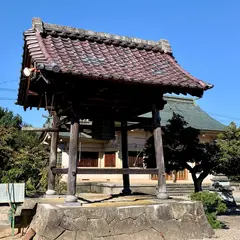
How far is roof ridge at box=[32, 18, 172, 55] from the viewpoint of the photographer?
786 centimetres

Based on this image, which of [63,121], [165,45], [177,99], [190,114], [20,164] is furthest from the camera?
[177,99]

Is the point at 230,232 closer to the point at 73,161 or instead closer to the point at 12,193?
the point at 73,161

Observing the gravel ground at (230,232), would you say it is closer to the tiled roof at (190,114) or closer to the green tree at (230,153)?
the green tree at (230,153)

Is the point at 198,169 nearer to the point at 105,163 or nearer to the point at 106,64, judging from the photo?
the point at 106,64

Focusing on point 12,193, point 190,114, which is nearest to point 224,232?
point 12,193

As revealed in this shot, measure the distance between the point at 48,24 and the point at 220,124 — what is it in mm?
22585

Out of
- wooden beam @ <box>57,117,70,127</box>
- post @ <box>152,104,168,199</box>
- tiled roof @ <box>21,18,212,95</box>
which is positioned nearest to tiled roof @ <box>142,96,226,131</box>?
tiled roof @ <box>21,18,212,95</box>

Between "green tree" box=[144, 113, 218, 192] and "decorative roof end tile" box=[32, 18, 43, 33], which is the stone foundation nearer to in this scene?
"green tree" box=[144, 113, 218, 192]

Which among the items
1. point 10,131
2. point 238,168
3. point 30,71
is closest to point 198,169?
point 238,168

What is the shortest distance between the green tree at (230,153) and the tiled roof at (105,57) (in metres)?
4.14

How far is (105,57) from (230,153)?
5.76 metres

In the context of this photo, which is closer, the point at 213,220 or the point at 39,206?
the point at 39,206

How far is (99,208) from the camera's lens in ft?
21.6

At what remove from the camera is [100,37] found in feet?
27.4
